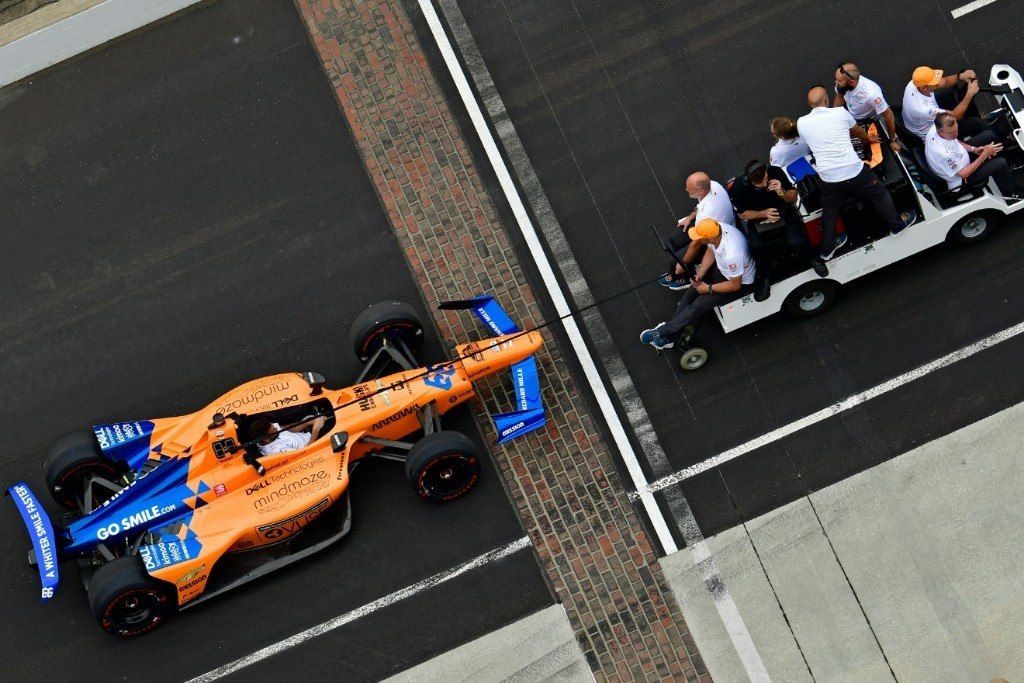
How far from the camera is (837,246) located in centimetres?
1167

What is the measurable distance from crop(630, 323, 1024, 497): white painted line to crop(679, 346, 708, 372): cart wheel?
0.93m

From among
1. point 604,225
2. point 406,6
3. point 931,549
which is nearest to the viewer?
point 931,549

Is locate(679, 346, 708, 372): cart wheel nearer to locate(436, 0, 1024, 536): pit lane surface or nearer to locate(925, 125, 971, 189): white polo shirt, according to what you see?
locate(436, 0, 1024, 536): pit lane surface

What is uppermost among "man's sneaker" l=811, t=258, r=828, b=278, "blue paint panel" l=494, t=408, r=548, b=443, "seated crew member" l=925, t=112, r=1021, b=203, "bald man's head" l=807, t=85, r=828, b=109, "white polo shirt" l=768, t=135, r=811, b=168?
"bald man's head" l=807, t=85, r=828, b=109

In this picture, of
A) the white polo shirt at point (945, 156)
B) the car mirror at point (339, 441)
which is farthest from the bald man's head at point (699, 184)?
the car mirror at point (339, 441)

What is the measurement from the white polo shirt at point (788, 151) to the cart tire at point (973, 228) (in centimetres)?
182

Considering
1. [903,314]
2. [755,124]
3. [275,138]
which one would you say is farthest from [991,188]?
[275,138]

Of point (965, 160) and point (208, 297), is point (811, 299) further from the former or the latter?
point (208, 297)

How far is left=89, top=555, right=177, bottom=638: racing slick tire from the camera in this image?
11.2 metres

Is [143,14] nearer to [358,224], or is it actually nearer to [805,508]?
[358,224]

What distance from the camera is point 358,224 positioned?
43.2 feet

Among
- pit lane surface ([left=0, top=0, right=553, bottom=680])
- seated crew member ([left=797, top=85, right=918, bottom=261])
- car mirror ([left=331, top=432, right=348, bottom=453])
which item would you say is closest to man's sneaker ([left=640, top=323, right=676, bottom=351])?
seated crew member ([left=797, top=85, right=918, bottom=261])

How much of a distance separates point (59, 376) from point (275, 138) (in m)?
3.55

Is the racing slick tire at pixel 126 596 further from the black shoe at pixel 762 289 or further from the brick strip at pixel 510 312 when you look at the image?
the black shoe at pixel 762 289
